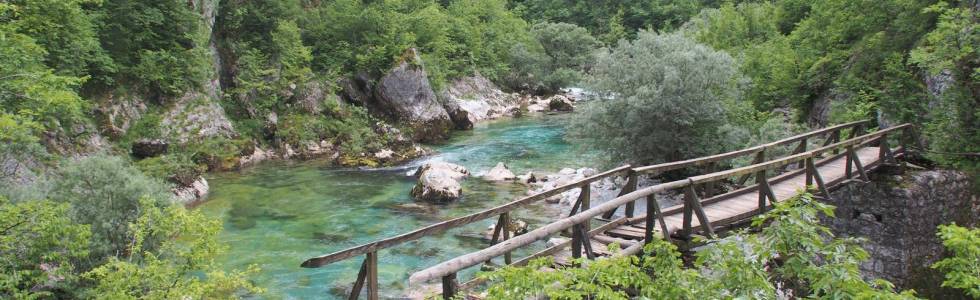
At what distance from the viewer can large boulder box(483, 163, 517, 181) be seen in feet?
71.7

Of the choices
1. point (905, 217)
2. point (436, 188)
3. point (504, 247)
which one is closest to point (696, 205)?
point (504, 247)

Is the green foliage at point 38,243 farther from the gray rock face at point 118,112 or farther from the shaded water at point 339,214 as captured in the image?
the gray rock face at point 118,112

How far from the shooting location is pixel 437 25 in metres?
41.1

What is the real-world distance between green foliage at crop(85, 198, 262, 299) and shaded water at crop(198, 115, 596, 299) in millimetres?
2751

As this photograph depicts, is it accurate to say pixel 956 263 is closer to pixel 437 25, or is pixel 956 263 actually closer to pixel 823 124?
pixel 823 124

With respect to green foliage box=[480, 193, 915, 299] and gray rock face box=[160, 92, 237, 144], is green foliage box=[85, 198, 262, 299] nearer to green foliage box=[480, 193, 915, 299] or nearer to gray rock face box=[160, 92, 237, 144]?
green foliage box=[480, 193, 915, 299]

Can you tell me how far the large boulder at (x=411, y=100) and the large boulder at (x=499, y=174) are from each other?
29.7ft

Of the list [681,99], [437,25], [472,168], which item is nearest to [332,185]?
[472,168]

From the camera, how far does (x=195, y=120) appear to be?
2430cm

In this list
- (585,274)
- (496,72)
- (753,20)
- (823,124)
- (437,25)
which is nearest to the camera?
(585,274)

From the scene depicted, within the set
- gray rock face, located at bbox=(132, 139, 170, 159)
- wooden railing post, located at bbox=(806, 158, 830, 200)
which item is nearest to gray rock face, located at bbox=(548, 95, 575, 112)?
gray rock face, located at bbox=(132, 139, 170, 159)

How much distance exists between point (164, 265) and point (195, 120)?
18.1 meters

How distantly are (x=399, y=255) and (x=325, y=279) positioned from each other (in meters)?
2.02

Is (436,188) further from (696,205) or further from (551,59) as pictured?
(551,59)
